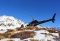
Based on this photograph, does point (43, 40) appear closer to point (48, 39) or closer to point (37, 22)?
point (48, 39)

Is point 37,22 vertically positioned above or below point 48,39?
above

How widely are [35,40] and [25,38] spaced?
282cm

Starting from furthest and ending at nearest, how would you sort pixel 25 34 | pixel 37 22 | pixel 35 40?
1. pixel 37 22
2. pixel 25 34
3. pixel 35 40

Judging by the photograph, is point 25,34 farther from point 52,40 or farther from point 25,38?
point 52,40

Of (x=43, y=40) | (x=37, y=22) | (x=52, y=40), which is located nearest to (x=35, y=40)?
(x=43, y=40)

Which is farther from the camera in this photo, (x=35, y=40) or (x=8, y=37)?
(x=8, y=37)

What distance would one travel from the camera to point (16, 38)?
35.2 meters

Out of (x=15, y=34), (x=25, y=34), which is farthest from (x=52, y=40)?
(x=15, y=34)

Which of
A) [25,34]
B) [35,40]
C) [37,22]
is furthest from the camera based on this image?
[37,22]

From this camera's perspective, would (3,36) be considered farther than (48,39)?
Yes

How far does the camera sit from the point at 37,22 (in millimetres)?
74875

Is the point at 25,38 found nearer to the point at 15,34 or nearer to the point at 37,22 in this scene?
the point at 15,34

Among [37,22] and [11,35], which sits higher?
[37,22]

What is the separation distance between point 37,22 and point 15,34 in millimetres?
38853
